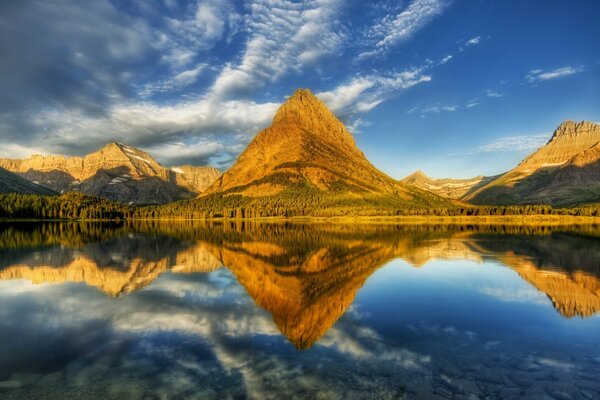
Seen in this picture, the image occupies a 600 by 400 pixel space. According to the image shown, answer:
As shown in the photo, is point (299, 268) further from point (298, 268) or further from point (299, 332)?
point (299, 332)

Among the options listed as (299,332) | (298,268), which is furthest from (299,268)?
(299,332)

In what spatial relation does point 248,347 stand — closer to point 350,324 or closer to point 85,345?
point 350,324

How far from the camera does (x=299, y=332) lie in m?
29.0

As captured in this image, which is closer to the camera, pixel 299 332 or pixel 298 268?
pixel 299 332

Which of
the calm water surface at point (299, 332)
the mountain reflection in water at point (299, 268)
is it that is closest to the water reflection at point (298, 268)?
the mountain reflection in water at point (299, 268)

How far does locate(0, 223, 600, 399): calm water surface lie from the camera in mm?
19500

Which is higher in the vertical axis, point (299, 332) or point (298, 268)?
point (298, 268)

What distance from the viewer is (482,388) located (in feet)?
62.4

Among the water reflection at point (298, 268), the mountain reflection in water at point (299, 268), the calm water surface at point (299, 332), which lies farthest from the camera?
the water reflection at point (298, 268)

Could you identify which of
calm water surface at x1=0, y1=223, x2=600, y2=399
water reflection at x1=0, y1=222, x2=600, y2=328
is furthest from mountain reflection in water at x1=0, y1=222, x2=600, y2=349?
calm water surface at x1=0, y1=223, x2=600, y2=399

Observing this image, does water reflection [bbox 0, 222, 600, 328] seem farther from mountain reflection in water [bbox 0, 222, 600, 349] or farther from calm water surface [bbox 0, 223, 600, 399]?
calm water surface [bbox 0, 223, 600, 399]

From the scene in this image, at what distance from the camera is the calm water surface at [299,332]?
64.0 ft

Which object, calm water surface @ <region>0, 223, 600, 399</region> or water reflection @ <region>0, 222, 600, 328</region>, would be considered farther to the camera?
water reflection @ <region>0, 222, 600, 328</region>

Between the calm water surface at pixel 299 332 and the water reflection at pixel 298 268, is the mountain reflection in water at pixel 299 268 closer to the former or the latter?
the water reflection at pixel 298 268
